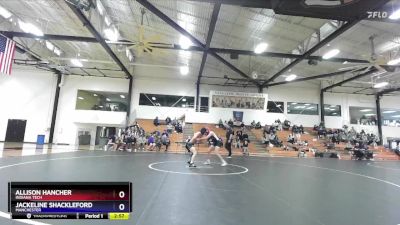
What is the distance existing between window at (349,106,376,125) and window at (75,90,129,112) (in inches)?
965

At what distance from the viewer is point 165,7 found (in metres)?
12.6

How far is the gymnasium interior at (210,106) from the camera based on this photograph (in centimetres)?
430

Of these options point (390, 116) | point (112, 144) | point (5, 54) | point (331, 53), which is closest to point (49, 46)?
point (5, 54)

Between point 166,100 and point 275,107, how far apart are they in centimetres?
1148

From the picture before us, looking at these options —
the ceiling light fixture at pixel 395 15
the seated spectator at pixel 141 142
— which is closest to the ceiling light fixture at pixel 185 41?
the seated spectator at pixel 141 142

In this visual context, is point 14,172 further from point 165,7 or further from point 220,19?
point 220,19

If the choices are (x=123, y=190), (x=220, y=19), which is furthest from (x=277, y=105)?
(x=123, y=190)

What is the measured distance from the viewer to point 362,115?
27047 mm

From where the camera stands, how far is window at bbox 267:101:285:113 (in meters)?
24.9

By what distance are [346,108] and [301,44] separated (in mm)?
14958
